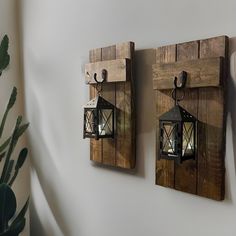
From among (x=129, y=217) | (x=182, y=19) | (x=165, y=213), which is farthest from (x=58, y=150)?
(x=182, y=19)

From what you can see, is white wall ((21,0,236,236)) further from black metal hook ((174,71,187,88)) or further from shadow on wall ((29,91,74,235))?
black metal hook ((174,71,187,88))

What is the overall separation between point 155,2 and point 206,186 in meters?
0.68

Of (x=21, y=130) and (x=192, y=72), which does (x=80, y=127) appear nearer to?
(x=21, y=130)

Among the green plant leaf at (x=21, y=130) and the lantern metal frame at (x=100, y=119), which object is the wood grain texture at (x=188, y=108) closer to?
the lantern metal frame at (x=100, y=119)

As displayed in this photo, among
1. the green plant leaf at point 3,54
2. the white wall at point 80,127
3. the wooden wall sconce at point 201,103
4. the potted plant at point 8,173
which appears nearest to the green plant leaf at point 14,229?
the potted plant at point 8,173

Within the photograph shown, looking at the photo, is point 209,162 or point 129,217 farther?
point 129,217

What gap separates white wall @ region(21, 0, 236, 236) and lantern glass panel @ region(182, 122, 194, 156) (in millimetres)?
113

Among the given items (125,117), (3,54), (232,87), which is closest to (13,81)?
(3,54)

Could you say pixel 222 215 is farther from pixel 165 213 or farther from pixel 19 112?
pixel 19 112

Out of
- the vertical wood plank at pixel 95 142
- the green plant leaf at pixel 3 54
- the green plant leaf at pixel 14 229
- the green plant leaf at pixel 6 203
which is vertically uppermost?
the green plant leaf at pixel 3 54

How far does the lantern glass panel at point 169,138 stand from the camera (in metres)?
0.96

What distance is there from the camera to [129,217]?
1279mm

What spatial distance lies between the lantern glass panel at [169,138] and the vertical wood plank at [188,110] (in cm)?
9

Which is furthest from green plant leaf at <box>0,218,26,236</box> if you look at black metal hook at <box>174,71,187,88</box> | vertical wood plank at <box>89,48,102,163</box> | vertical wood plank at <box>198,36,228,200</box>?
black metal hook at <box>174,71,187,88</box>
